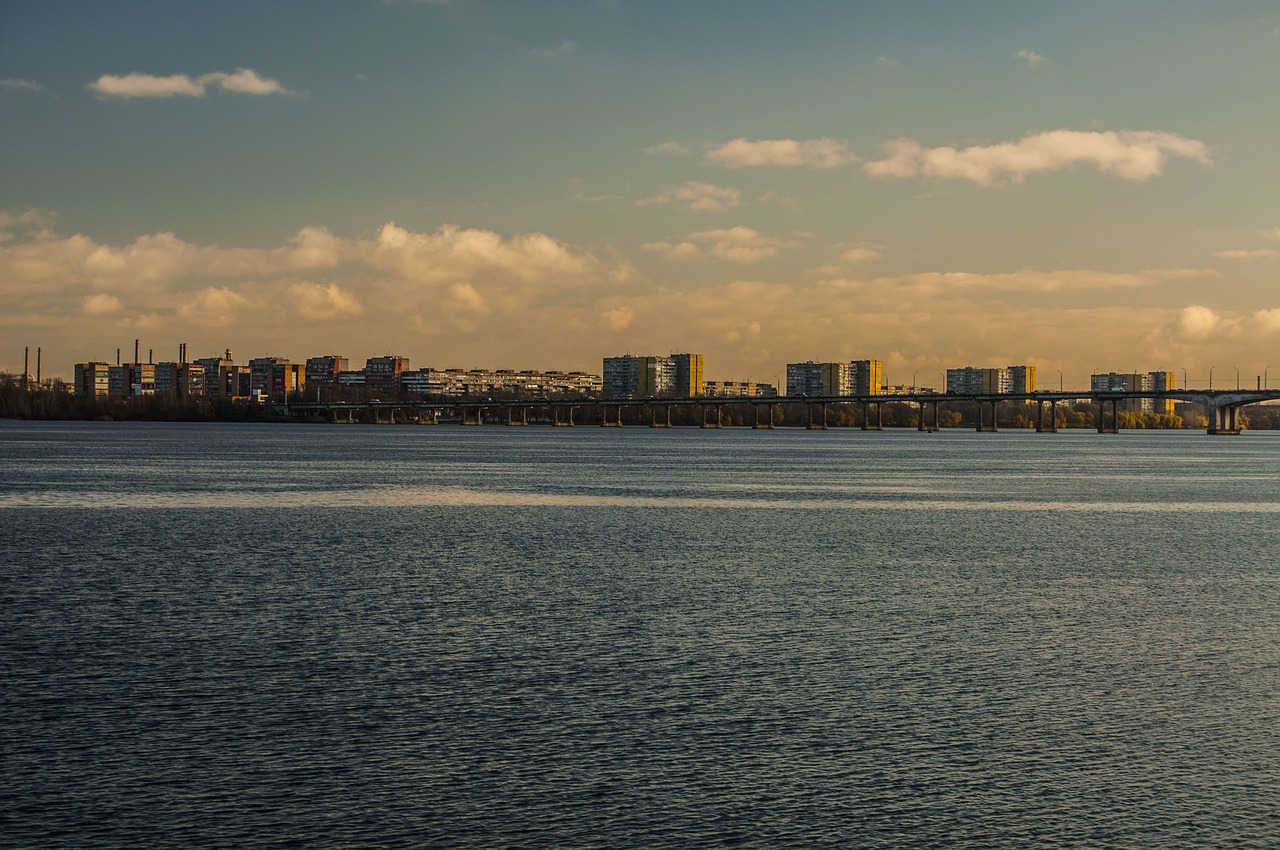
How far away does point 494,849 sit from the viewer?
8.41m

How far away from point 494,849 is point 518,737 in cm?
282

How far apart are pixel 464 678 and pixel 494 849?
5.40 meters

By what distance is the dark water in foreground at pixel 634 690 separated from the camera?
30.1 feet

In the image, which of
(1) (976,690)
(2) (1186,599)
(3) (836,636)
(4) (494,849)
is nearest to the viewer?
(4) (494,849)

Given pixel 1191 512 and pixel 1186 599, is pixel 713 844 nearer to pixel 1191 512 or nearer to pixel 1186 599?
pixel 1186 599

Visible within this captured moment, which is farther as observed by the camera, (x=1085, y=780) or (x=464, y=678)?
(x=464, y=678)

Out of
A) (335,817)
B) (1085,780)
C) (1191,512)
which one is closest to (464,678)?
(335,817)

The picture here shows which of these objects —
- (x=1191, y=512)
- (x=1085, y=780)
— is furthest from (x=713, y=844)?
(x=1191, y=512)

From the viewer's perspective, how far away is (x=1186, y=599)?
20656mm

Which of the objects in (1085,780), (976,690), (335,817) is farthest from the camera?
(976,690)

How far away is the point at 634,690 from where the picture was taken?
13172mm

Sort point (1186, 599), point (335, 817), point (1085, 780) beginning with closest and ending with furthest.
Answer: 1. point (335, 817)
2. point (1085, 780)
3. point (1186, 599)

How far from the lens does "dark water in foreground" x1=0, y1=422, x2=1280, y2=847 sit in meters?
9.18

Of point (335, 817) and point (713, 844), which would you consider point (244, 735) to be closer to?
point (335, 817)
